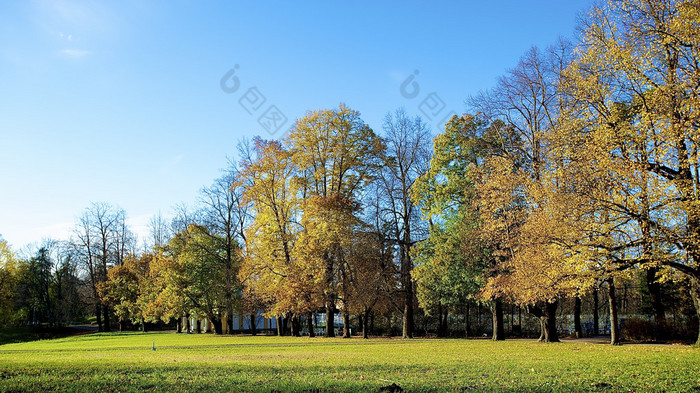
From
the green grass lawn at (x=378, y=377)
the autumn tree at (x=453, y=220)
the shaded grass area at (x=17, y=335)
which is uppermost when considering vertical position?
the autumn tree at (x=453, y=220)

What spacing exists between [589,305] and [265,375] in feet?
164

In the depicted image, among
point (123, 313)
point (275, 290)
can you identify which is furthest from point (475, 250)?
point (123, 313)

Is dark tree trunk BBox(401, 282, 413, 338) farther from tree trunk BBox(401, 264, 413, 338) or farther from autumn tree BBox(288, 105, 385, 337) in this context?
autumn tree BBox(288, 105, 385, 337)

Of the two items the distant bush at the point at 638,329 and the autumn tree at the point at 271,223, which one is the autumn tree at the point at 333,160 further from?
the distant bush at the point at 638,329

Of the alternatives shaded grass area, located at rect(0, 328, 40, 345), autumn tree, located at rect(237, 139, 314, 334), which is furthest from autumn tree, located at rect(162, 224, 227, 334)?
shaded grass area, located at rect(0, 328, 40, 345)

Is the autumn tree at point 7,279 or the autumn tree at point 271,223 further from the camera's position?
the autumn tree at point 7,279

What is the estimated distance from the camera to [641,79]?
17.1 meters

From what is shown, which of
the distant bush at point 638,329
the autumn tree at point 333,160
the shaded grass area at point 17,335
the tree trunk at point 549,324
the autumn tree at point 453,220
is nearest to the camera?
the tree trunk at point 549,324

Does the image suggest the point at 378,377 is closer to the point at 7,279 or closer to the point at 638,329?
the point at 638,329

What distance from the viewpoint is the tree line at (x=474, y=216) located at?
53.1 feet

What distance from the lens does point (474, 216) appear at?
28.7 meters

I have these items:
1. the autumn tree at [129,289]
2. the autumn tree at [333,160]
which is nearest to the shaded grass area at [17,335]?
the autumn tree at [129,289]

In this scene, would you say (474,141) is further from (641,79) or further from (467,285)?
(641,79)

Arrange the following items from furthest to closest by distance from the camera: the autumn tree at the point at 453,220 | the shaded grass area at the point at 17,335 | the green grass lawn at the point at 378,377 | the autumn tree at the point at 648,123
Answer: the shaded grass area at the point at 17,335
the autumn tree at the point at 453,220
the autumn tree at the point at 648,123
the green grass lawn at the point at 378,377
